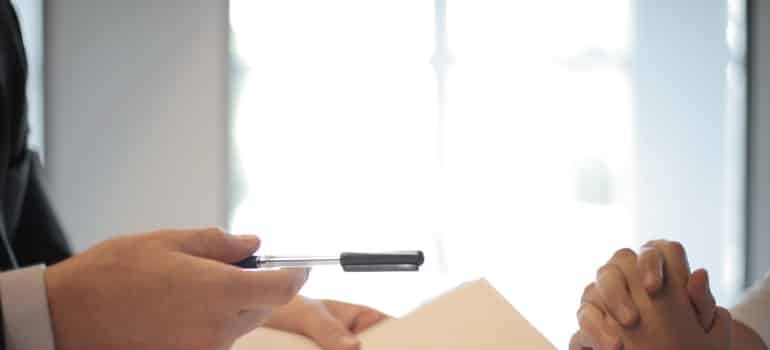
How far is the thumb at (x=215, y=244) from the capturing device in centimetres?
49

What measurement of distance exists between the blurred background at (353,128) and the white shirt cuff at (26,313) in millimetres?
2146

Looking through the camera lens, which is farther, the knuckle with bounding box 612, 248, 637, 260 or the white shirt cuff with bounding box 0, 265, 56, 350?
the knuckle with bounding box 612, 248, 637, 260

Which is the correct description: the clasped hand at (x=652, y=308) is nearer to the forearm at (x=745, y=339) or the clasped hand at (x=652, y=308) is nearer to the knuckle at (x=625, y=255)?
the knuckle at (x=625, y=255)

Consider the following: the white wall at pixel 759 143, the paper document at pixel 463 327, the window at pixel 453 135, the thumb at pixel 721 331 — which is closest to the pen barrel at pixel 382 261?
the paper document at pixel 463 327

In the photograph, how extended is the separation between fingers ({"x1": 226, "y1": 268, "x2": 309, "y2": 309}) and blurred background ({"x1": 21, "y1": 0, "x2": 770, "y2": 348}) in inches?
82.9

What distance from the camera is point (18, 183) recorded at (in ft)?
2.20

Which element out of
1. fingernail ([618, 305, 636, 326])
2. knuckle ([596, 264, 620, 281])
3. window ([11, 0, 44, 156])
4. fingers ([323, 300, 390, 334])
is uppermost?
window ([11, 0, 44, 156])

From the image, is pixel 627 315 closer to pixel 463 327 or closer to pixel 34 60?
pixel 463 327

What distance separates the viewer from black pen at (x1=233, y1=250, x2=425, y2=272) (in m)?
0.54

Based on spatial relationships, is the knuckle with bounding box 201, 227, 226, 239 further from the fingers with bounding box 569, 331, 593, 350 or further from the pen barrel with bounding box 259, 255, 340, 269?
the fingers with bounding box 569, 331, 593, 350

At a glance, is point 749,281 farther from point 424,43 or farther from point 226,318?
→ point 226,318

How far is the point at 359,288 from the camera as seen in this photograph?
2.62 meters

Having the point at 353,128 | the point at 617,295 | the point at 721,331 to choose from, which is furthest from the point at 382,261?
the point at 353,128

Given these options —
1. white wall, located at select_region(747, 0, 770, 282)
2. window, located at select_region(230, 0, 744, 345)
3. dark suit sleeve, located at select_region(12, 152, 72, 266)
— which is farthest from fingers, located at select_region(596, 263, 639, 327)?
white wall, located at select_region(747, 0, 770, 282)
